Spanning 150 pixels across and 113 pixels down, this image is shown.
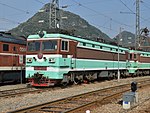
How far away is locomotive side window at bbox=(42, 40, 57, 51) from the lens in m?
19.6

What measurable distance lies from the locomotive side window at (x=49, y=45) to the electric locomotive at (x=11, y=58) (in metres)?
3.65

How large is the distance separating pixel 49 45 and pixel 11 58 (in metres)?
4.48

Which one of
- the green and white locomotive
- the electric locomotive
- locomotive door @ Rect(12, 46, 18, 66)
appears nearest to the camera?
the green and white locomotive

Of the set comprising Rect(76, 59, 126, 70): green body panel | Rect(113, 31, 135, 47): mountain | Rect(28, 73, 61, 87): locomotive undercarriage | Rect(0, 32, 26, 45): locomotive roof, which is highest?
Rect(113, 31, 135, 47): mountain

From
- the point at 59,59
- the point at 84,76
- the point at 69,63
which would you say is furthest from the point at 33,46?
the point at 84,76

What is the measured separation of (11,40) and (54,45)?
4.87 metres

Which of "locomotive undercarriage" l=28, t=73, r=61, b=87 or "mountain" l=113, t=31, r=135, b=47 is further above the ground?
"mountain" l=113, t=31, r=135, b=47

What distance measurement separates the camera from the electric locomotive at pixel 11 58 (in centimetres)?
2200

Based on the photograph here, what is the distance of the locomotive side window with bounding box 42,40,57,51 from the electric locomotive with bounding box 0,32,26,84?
Result: 365cm

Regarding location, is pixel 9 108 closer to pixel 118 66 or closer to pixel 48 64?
pixel 48 64

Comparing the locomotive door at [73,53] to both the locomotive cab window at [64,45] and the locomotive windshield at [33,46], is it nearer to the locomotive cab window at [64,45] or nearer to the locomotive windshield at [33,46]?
the locomotive cab window at [64,45]

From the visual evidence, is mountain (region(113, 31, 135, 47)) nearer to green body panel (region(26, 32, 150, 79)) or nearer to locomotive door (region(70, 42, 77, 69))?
green body panel (region(26, 32, 150, 79))

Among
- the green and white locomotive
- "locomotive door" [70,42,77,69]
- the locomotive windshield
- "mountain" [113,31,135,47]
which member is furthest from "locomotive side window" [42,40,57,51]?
"mountain" [113,31,135,47]

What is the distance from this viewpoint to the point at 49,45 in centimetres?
1983
